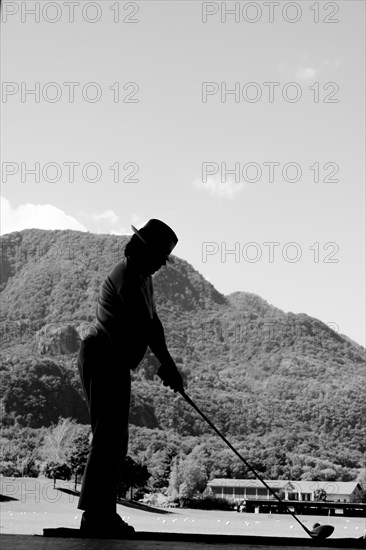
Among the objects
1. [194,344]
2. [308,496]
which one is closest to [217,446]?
[308,496]

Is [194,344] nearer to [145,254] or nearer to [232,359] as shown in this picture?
[232,359]

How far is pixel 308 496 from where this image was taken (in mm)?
100312

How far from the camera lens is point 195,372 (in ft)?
495

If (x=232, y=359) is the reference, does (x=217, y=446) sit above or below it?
below

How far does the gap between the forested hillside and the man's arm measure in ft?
286

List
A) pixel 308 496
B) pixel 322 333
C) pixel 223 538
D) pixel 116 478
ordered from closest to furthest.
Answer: pixel 223 538 → pixel 116 478 → pixel 308 496 → pixel 322 333

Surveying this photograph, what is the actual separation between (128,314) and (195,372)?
146 metres

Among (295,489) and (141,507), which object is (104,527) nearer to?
(141,507)

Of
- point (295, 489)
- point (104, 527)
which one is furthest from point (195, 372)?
point (104, 527)

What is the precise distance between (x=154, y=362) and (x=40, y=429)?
31.2 m

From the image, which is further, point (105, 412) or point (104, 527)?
point (105, 412)

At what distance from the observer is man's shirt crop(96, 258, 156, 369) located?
19.1 ft

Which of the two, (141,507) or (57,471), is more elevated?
(57,471)

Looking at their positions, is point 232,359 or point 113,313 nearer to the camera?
point 113,313
